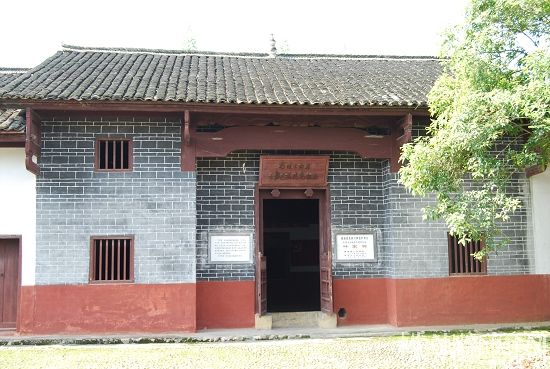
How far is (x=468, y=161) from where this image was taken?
700 centimetres

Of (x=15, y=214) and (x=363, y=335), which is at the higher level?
(x=15, y=214)

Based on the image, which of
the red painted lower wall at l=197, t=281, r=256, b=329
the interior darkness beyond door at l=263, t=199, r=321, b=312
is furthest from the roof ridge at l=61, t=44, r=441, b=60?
the red painted lower wall at l=197, t=281, r=256, b=329

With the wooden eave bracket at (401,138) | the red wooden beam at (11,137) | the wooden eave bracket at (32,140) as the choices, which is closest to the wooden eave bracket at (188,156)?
the wooden eave bracket at (32,140)

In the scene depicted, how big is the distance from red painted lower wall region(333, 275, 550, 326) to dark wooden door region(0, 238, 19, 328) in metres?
5.19

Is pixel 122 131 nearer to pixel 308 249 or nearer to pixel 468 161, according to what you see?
pixel 468 161

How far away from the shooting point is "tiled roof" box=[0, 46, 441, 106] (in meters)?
8.98

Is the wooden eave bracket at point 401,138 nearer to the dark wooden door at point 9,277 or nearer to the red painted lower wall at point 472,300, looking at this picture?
the red painted lower wall at point 472,300

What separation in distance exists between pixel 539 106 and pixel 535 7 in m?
1.26

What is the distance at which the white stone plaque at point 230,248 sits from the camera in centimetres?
981

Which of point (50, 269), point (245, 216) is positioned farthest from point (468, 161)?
point (50, 269)

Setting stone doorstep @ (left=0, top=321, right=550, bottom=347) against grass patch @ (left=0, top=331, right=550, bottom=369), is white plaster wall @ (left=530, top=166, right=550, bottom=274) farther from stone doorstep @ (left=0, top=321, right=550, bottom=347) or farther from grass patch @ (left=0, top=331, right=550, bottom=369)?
grass patch @ (left=0, top=331, right=550, bottom=369)

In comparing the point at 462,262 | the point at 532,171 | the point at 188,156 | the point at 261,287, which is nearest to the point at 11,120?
the point at 188,156

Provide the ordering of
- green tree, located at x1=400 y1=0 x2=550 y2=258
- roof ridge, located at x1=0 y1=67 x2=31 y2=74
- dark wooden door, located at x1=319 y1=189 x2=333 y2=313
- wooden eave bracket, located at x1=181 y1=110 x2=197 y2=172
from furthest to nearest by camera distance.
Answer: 1. roof ridge, located at x1=0 y1=67 x2=31 y2=74
2. dark wooden door, located at x1=319 y1=189 x2=333 y2=313
3. wooden eave bracket, located at x1=181 y1=110 x2=197 y2=172
4. green tree, located at x1=400 y1=0 x2=550 y2=258

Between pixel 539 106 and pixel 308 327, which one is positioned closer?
pixel 539 106
